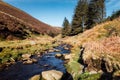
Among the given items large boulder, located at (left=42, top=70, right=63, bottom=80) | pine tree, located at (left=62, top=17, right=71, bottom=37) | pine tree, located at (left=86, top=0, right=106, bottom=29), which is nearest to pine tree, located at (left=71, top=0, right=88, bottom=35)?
pine tree, located at (left=86, top=0, right=106, bottom=29)

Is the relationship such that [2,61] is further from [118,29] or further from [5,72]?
[118,29]

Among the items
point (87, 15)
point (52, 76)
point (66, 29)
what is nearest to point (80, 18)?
point (87, 15)

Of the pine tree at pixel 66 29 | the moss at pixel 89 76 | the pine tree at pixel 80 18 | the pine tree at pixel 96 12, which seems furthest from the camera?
the pine tree at pixel 66 29

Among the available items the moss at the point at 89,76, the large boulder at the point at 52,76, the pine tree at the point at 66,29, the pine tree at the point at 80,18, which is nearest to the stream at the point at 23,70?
the large boulder at the point at 52,76

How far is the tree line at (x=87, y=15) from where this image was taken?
181 feet

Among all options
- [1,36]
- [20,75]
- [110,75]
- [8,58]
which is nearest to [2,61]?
[8,58]

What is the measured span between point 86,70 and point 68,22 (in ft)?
210

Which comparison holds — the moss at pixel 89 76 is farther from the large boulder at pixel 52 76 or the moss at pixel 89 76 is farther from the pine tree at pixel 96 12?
the pine tree at pixel 96 12

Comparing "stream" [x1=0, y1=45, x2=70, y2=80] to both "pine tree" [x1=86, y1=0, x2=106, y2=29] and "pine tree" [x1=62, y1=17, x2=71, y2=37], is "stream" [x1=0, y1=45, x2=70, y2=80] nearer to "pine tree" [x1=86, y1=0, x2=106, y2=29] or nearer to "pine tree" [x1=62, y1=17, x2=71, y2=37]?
"pine tree" [x1=86, y1=0, x2=106, y2=29]

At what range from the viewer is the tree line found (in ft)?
181

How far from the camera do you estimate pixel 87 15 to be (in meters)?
61.4

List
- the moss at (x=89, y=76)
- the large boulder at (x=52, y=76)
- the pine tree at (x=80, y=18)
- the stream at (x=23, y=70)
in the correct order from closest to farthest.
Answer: the moss at (x=89, y=76), the large boulder at (x=52, y=76), the stream at (x=23, y=70), the pine tree at (x=80, y=18)

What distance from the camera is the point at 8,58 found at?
2455 centimetres

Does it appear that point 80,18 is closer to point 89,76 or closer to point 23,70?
point 23,70
